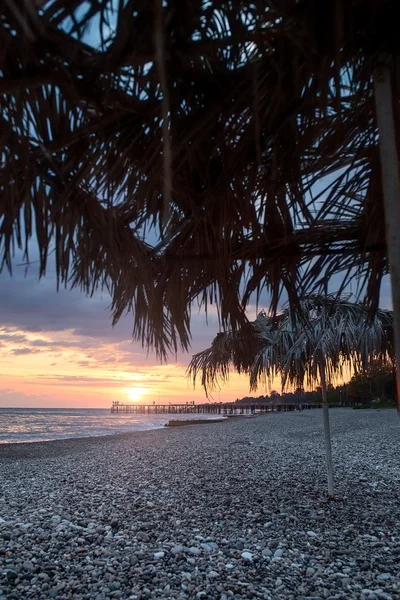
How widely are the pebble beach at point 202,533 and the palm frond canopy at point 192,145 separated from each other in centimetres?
181

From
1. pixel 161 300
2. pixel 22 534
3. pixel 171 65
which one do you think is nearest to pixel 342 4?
pixel 171 65

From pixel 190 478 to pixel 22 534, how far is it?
308 centimetres

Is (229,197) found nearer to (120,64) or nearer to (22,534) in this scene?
(120,64)

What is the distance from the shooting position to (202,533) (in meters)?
4.15

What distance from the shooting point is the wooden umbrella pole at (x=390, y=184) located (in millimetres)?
1281

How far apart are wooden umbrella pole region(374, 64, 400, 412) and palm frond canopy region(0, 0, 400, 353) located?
5.1 inches

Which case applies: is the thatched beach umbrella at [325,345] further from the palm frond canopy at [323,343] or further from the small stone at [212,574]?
the small stone at [212,574]

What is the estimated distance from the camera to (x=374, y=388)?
36125 mm

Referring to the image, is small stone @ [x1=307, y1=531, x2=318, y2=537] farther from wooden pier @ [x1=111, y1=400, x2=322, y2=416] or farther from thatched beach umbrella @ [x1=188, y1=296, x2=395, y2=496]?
wooden pier @ [x1=111, y1=400, x2=322, y2=416]

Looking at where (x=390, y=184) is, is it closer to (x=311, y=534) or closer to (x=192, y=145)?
(x=192, y=145)

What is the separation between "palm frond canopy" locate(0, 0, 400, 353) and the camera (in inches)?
53.5

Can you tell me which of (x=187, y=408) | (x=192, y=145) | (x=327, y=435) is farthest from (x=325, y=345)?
(x=187, y=408)

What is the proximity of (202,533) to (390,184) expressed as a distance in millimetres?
3733

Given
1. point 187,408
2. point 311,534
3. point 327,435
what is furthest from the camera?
point 187,408
